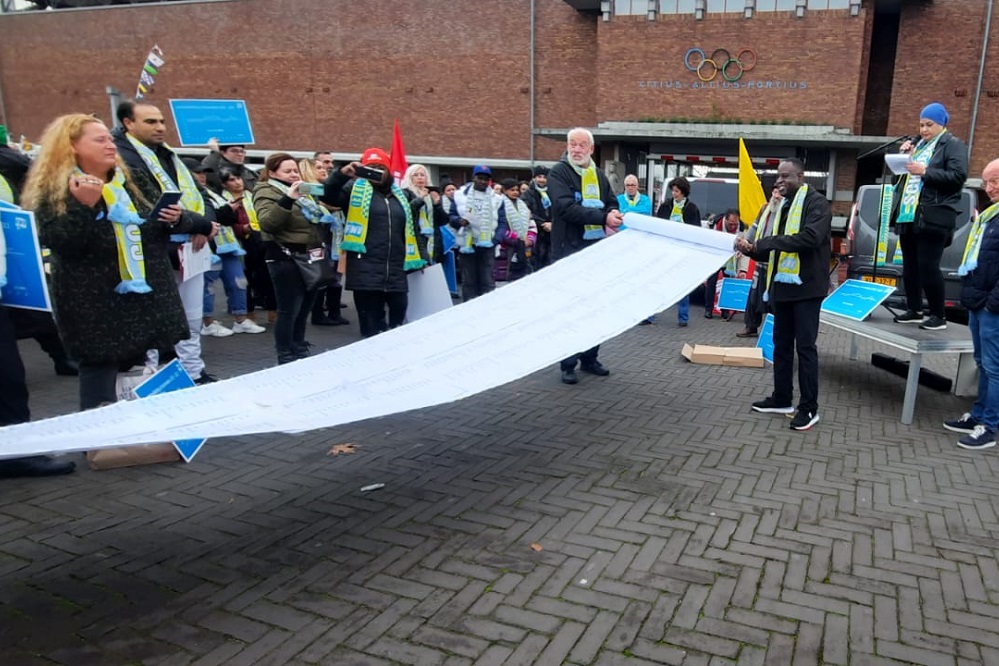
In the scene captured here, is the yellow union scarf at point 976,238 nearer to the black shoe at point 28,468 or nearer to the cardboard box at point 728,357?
the cardboard box at point 728,357

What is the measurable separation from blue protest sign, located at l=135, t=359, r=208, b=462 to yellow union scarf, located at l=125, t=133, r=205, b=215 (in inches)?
43.6

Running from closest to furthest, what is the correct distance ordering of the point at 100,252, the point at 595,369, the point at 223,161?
1. the point at 100,252
2. the point at 595,369
3. the point at 223,161

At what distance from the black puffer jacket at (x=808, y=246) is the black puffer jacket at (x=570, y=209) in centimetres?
146

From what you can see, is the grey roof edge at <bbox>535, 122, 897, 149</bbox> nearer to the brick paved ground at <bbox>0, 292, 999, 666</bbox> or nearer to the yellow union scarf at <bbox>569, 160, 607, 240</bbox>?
the yellow union scarf at <bbox>569, 160, 607, 240</bbox>

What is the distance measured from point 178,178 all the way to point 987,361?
5913 mm

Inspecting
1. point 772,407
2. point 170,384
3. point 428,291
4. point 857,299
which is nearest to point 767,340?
point 857,299

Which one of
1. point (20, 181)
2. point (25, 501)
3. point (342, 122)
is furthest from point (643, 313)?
point (342, 122)

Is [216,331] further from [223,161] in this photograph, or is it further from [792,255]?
[792,255]

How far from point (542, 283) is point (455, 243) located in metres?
5.03

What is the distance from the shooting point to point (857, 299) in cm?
632

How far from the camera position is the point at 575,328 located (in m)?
4.43

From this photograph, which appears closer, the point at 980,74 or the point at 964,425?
the point at 964,425

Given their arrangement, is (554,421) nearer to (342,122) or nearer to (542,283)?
(542,283)

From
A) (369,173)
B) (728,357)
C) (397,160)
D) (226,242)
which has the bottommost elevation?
(728,357)
